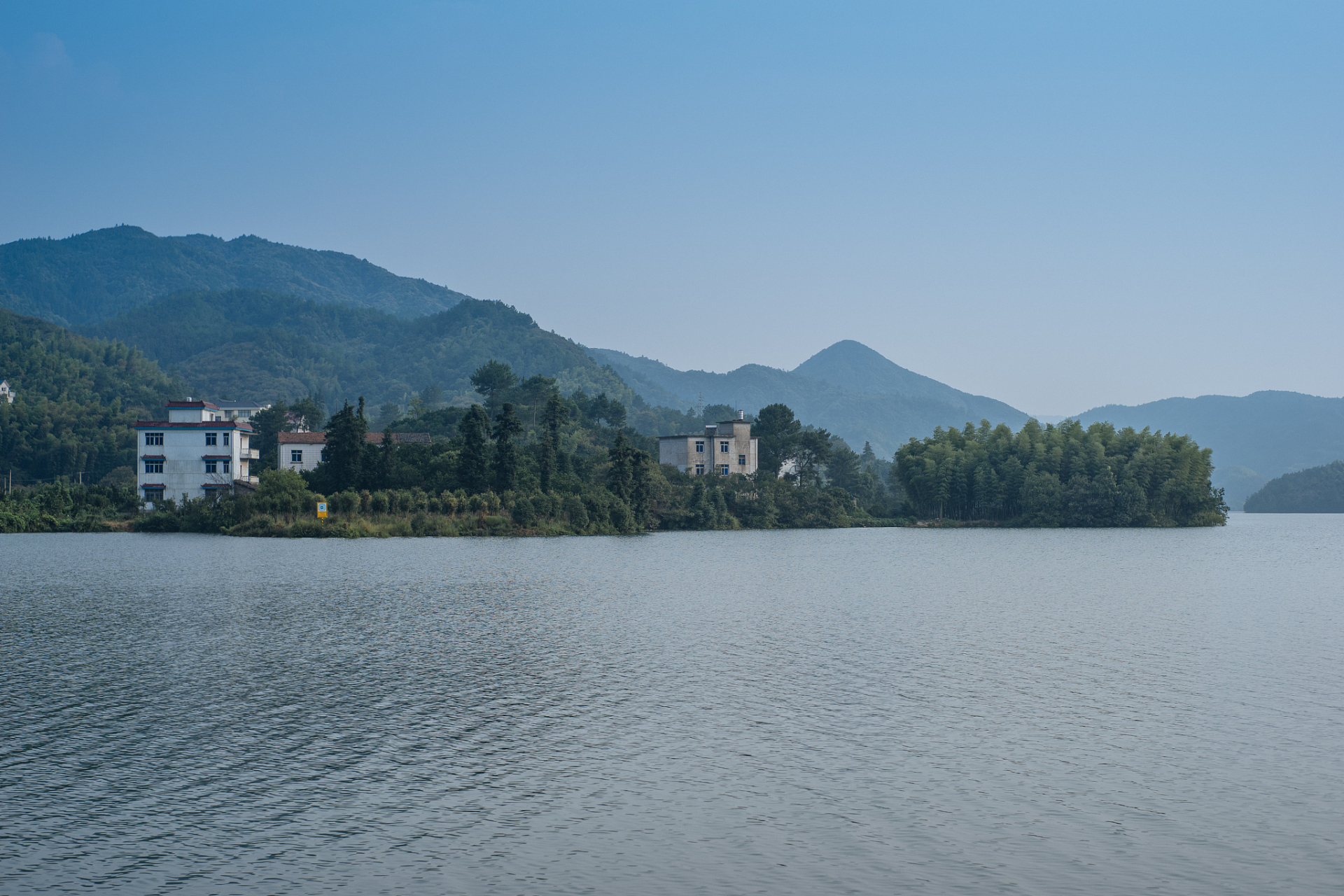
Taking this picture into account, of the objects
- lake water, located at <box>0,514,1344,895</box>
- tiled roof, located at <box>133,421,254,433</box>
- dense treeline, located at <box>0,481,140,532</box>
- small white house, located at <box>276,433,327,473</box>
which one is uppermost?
tiled roof, located at <box>133,421,254,433</box>

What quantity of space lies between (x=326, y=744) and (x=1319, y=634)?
2686cm

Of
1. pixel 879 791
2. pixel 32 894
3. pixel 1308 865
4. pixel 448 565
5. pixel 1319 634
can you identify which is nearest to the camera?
pixel 32 894

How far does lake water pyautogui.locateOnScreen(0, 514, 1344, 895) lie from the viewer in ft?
36.3

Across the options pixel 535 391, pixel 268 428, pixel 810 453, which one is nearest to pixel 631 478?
pixel 810 453

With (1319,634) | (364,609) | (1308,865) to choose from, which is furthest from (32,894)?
(1319,634)

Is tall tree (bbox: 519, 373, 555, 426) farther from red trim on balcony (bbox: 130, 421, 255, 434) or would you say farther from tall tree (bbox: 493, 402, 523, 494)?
tall tree (bbox: 493, 402, 523, 494)

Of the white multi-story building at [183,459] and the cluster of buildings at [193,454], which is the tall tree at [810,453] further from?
the white multi-story building at [183,459]

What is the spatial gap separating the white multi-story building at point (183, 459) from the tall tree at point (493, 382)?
180 ft

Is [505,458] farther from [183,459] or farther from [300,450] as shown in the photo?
[183,459]

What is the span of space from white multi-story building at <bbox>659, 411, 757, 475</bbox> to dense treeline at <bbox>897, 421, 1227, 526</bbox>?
1955 centimetres

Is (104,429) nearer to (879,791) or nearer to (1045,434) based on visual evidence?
(1045,434)

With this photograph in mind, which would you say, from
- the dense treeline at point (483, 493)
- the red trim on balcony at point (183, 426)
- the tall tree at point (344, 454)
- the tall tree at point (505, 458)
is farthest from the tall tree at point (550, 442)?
the red trim on balcony at point (183, 426)

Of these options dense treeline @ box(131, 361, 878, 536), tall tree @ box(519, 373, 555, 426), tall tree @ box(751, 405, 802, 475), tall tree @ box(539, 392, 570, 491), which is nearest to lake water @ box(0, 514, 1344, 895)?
dense treeline @ box(131, 361, 878, 536)

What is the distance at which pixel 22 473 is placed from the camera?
132 meters
